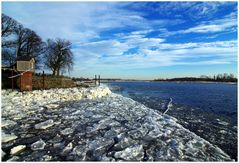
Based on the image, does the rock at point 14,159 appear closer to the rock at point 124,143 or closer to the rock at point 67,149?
the rock at point 67,149

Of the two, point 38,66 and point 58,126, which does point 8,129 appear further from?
point 38,66

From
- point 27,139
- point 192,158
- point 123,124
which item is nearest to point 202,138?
point 192,158

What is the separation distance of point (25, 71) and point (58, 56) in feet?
82.1

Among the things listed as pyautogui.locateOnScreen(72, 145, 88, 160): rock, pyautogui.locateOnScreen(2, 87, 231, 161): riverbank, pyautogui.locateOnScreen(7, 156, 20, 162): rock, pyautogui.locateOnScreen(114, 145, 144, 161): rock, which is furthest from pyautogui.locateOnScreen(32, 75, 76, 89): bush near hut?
pyautogui.locateOnScreen(114, 145, 144, 161): rock

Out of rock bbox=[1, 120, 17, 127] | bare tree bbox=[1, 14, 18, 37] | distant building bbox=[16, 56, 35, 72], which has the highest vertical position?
bare tree bbox=[1, 14, 18, 37]

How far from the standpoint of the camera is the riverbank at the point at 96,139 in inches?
240

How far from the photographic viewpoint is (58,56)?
43.0 metres

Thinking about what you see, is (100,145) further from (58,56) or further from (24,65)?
(58,56)

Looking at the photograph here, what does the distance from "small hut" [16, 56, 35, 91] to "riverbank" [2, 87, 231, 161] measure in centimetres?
705

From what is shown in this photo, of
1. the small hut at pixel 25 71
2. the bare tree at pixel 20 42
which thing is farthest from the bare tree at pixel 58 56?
the small hut at pixel 25 71

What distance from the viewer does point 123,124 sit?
9.55 metres

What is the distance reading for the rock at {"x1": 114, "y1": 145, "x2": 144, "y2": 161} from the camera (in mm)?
5973

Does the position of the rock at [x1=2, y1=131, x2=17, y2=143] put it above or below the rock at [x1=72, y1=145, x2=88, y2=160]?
above

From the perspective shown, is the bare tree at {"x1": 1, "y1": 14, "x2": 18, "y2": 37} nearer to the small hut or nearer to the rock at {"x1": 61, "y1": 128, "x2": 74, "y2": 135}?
Result: the small hut
